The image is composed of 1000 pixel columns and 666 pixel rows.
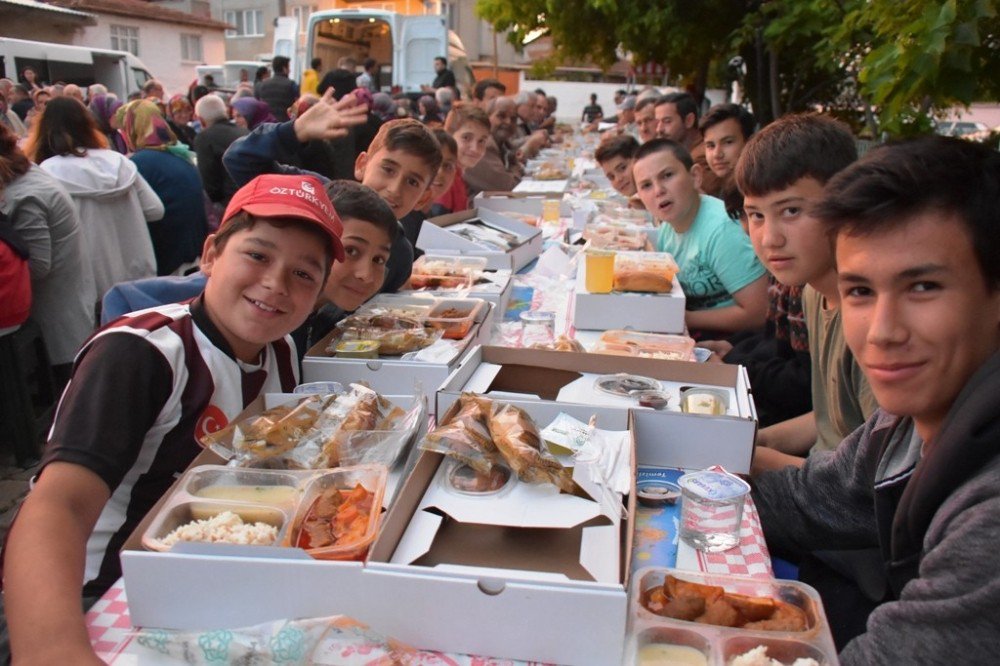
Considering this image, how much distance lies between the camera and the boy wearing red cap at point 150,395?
4.34 feet

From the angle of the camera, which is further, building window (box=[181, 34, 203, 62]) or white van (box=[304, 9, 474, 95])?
building window (box=[181, 34, 203, 62])

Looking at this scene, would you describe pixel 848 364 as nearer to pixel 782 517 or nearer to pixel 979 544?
pixel 782 517

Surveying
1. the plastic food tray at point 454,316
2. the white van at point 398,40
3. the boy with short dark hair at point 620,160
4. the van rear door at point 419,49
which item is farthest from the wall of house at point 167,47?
the plastic food tray at point 454,316

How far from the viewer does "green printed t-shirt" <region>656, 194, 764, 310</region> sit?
12.9 feet

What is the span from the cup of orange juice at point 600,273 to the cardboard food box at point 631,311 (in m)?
0.09

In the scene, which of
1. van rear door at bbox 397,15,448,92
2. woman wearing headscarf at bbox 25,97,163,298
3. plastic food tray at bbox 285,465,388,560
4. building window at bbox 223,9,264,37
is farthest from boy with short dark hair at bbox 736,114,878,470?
building window at bbox 223,9,264,37

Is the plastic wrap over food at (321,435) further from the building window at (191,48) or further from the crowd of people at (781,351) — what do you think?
the building window at (191,48)

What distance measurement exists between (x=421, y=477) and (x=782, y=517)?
1064 mm

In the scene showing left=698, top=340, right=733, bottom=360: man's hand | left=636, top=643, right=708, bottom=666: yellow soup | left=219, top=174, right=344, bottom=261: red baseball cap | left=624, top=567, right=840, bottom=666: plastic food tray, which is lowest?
left=698, top=340, right=733, bottom=360: man's hand

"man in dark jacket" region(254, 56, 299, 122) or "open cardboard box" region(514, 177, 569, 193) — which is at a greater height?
"man in dark jacket" region(254, 56, 299, 122)

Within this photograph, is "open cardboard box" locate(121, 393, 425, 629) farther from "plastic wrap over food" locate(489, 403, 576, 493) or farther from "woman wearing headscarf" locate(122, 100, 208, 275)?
"woman wearing headscarf" locate(122, 100, 208, 275)

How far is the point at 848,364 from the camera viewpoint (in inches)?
93.1

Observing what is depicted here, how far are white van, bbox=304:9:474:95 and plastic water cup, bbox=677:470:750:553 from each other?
1510 cm

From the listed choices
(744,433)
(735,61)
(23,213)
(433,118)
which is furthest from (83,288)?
(735,61)
